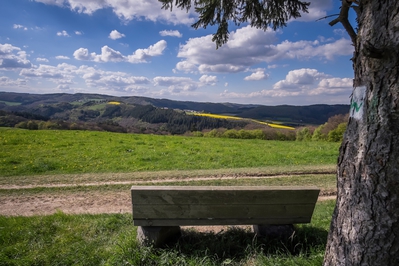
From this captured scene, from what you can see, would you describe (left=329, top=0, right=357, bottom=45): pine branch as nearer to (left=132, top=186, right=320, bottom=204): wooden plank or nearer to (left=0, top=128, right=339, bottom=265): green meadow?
(left=132, top=186, right=320, bottom=204): wooden plank

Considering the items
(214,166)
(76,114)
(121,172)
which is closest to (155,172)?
(121,172)

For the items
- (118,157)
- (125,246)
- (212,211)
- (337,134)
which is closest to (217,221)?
(212,211)

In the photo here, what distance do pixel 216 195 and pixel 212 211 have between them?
0.84 ft

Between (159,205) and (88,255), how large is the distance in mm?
1160

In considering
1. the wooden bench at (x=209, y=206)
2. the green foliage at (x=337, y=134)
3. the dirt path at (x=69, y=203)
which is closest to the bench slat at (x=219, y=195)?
the wooden bench at (x=209, y=206)

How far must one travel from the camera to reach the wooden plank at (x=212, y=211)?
3391 mm

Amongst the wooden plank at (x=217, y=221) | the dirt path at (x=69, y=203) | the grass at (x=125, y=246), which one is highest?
the wooden plank at (x=217, y=221)

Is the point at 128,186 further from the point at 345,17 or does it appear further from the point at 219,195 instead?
the point at 345,17

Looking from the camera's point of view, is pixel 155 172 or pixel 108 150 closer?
pixel 155 172

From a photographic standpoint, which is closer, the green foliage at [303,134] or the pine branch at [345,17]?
the pine branch at [345,17]

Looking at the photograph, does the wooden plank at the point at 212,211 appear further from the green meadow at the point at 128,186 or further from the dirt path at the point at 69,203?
the dirt path at the point at 69,203

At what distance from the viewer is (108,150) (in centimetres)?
1427

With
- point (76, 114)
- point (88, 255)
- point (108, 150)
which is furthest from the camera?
point (76, 114)

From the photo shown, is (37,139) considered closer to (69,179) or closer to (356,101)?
(69,179)
